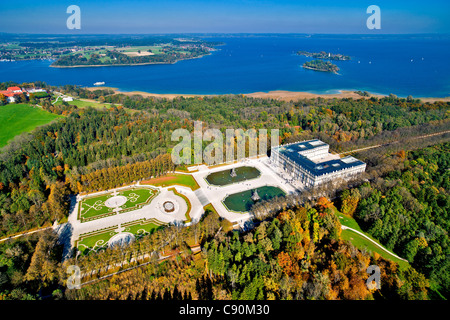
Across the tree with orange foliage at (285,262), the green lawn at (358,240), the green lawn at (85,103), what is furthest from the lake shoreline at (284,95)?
the tree with orange foliage at (285,262)

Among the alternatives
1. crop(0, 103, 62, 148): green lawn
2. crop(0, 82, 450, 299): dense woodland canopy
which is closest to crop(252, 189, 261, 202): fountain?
crop(0, 82, 450, 299): dense woodland canopy

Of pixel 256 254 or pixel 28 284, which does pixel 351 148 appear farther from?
pixel 28 284

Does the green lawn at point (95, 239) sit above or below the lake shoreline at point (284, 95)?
below

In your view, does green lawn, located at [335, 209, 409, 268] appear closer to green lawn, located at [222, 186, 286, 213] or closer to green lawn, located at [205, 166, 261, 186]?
green lawn, located at [222, 186, 286, 213]

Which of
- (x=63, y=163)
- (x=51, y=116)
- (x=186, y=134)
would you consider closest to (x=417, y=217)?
(x=186, y=134)

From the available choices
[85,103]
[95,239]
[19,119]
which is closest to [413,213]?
[95,239]

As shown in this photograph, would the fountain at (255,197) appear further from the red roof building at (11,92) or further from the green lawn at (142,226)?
the red roof building at (11,92)

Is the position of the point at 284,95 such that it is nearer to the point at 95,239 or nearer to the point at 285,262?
the point at 285,262
